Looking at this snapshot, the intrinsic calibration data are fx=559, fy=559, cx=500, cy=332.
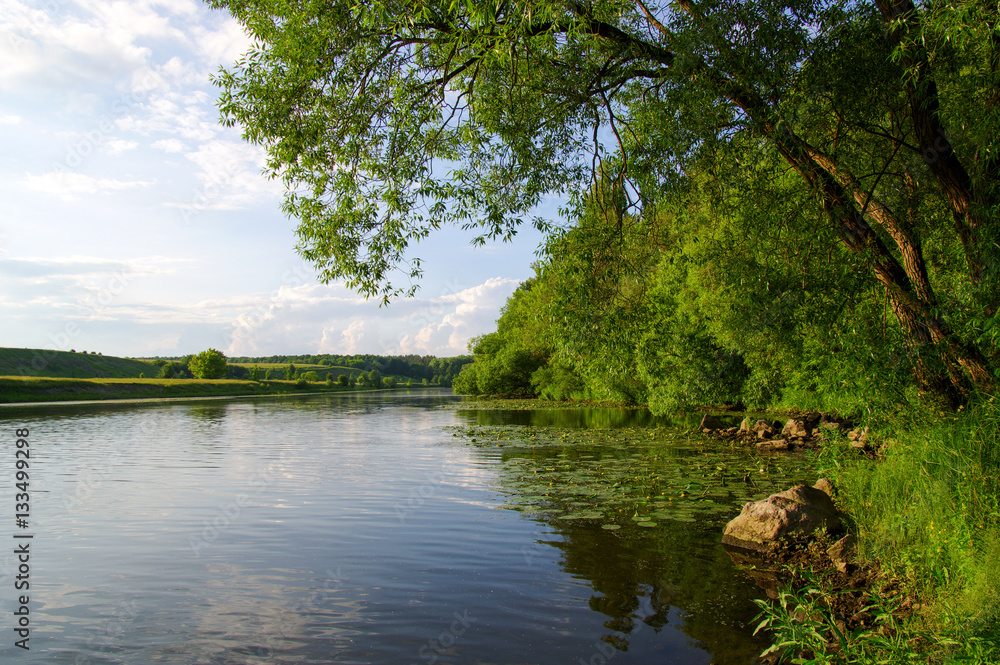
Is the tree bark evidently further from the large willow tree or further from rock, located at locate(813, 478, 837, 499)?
rock, located at locate(813, 478, 837, 499)

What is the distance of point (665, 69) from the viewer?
928 cm

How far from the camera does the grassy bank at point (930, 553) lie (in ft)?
15.3

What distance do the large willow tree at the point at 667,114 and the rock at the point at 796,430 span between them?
35.4 feet

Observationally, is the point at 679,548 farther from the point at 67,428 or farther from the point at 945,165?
the point at 67,428

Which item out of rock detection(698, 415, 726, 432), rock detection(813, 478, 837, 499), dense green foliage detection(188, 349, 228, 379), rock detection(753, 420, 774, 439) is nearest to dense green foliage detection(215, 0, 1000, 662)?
rock detection(813, 478, 837, 499)

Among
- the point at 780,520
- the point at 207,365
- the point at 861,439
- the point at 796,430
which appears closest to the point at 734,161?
the point at 780,520

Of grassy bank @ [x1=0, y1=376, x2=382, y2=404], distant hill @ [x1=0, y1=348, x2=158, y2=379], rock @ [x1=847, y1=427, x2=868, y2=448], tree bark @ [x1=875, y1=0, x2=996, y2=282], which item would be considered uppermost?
tree bark @ [x1=875, y1=0, x2=996, y2=282]

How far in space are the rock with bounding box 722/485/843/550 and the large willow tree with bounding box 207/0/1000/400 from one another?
287 cm

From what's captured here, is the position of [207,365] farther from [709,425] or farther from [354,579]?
[354,579]

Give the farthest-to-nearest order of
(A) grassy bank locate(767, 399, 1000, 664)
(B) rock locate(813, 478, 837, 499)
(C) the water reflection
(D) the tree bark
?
(B) rock locate(813, 478, 837, 499) → (D) the tree bark → (C) the water reflection → (A) grassy bank locate(767, 399, 1000, 664)

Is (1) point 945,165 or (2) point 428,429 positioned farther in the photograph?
(2) point 428,429

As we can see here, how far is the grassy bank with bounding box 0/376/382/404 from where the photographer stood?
201 feet

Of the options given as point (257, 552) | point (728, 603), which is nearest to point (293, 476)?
point (257, 552)

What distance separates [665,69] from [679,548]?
7.83 metres
